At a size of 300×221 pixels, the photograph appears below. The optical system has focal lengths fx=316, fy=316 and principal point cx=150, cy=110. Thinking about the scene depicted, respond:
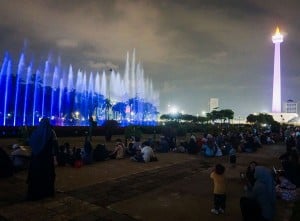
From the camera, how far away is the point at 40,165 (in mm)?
7293

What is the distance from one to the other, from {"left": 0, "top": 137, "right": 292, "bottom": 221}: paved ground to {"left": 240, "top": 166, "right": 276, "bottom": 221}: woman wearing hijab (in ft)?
2.73

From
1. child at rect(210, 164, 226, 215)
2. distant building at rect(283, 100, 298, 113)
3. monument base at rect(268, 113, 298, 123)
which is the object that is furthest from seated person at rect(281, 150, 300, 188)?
distant building at rect(283, 100, 298, 113)

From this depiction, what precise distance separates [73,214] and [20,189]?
97.8 inches

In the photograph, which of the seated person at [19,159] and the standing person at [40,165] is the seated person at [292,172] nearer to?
the standing person at [40,165]

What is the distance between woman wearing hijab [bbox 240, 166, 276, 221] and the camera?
5.60 meters

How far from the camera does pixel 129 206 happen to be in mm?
6961

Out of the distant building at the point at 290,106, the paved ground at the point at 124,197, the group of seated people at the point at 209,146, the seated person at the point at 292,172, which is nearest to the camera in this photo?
the paved ground at the point at 124,197

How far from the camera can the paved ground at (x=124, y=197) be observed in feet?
20.8

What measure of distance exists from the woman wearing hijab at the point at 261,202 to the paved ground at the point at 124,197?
832 mm

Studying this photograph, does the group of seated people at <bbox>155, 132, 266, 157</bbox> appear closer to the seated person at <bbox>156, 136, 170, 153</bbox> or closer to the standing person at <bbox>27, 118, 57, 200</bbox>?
the seated person at <bbox>156, 136, 170, 153</bbox>

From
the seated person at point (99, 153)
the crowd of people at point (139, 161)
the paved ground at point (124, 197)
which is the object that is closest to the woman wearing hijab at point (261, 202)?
the crowd of people at point (139, 161)

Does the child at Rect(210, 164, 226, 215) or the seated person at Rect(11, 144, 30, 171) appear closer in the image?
the child at Rect(210, 164, 226, 215)

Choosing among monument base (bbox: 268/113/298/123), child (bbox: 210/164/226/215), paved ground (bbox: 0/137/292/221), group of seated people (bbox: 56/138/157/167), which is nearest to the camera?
paved ground (bbox: 0/137/292/221)

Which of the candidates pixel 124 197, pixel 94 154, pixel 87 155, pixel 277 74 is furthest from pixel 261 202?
pixel 277 74
